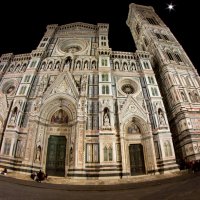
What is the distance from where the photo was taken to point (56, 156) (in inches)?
524

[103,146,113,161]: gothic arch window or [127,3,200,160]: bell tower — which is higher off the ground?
[127,3,200,160]: bell tower

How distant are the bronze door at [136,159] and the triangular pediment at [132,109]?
2.53 m

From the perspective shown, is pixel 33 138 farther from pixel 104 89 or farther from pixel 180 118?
pixel 180 118

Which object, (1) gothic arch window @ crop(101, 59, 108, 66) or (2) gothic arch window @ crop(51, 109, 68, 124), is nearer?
(2) gothic arch window @ crop(51, 109, 68, 124)

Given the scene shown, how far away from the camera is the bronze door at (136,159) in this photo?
12.8 metres

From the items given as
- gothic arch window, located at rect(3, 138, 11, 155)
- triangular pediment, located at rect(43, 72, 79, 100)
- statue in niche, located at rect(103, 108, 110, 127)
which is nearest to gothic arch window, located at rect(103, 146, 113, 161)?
statue in niche, located at rect(103, 108, 110, 127)

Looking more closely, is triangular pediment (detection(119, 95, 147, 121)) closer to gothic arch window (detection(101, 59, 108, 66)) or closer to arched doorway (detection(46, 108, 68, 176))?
gothic arch window (detection(101, 59, 108, 66))

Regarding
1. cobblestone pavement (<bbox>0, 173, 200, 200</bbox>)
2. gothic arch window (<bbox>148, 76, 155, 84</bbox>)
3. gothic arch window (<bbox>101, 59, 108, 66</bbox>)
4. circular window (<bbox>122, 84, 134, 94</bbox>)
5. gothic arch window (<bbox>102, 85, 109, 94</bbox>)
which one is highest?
gothic arch window (<bbox>101, 59, 108, 66</bbox>)

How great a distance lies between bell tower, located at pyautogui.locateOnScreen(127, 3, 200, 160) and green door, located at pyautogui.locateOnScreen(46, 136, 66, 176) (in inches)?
382

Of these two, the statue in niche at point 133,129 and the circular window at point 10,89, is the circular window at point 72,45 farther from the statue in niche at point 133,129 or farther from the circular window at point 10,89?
the statue in niche at point 133,129

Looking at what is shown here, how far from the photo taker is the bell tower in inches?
535

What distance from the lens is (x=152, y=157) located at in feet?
41.4

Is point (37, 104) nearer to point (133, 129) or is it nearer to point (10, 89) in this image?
point (10, 89)

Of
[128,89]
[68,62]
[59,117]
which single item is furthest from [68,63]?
[128,89]
